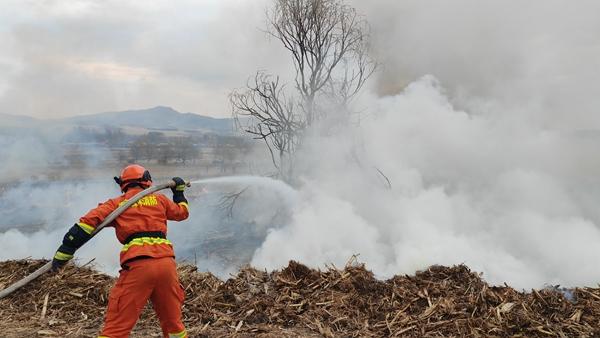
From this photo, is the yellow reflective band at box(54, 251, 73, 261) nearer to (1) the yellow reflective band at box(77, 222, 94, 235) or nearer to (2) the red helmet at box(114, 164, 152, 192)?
(1) the yellow reflective band at box(77, 222, 94, 235)

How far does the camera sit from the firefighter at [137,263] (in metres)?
3.57

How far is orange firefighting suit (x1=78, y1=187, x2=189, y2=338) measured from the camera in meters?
3.56

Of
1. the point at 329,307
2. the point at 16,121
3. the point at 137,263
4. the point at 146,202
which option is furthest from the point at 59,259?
the point at 16,121

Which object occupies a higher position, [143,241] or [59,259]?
[143,241]

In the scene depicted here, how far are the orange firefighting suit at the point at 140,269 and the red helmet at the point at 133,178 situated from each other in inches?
7.2

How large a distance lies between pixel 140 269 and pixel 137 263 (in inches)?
2.2

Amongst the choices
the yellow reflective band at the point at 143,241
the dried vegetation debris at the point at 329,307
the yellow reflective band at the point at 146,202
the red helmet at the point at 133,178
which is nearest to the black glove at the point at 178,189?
the red helmet at the point at 133,178

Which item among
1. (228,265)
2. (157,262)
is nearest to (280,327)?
(157,262)

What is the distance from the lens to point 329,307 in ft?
16.6

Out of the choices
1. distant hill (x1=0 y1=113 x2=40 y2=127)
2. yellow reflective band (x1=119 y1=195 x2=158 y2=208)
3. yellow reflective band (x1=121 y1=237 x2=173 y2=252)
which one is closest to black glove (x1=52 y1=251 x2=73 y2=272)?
yellow reflective band (x1=121 y1=237 x2=173 y2=252)

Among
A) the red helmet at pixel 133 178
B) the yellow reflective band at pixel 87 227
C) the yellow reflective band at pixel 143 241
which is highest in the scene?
the red helmet at pixel 133 178

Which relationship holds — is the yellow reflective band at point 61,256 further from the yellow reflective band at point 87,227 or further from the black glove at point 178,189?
the black glove at point 178,189

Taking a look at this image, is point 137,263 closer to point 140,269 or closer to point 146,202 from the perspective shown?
point 140,269

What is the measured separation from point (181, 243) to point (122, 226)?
1125 cm
